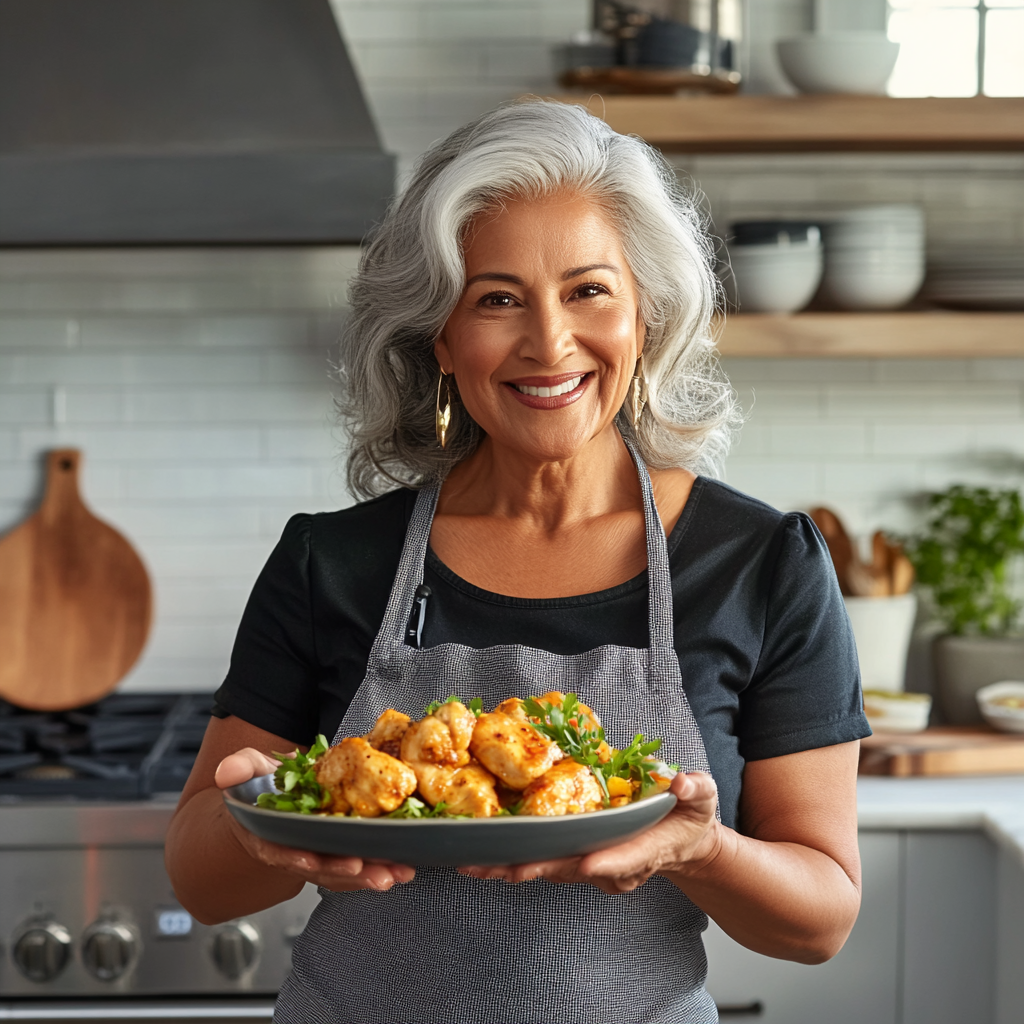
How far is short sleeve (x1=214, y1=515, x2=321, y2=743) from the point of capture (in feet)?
4.24

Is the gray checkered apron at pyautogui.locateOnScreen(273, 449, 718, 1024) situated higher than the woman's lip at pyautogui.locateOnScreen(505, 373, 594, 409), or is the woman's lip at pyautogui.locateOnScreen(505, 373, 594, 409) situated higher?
the woman's lip at pyautogui.locateOnScreen(505, 373, 594, 409)

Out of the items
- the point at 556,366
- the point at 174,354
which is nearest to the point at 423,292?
the point at 556,366

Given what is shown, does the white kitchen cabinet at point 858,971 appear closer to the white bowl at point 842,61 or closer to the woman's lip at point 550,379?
the woman's lip at point 550,379

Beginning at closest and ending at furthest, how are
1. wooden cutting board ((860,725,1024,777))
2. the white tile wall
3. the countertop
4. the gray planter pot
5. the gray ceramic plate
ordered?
the gray ceramic plate < the countertop < wooden cutting board ((860,725,1024,777)) < the gray planter pot < the white tile wall

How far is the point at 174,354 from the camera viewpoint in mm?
2773

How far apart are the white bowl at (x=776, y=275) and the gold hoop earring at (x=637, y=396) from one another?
1055mm

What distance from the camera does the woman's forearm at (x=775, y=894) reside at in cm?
107

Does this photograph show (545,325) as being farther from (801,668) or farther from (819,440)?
(819,440)

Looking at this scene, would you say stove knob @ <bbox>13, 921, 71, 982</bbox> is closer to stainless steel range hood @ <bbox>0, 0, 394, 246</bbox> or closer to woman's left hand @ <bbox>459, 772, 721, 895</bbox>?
stainless steel range hood @ <bbox>0, 0, 394, 246</bbox>

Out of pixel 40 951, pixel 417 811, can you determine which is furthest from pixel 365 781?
pixel 40 951

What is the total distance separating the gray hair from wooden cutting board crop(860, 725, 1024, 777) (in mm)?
971

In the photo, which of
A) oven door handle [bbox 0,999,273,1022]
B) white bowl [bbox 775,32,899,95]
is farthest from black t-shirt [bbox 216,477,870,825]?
white bowl [bbox 775,32,899,95]

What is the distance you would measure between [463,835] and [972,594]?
207cm

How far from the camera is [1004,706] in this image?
8.00 feet
